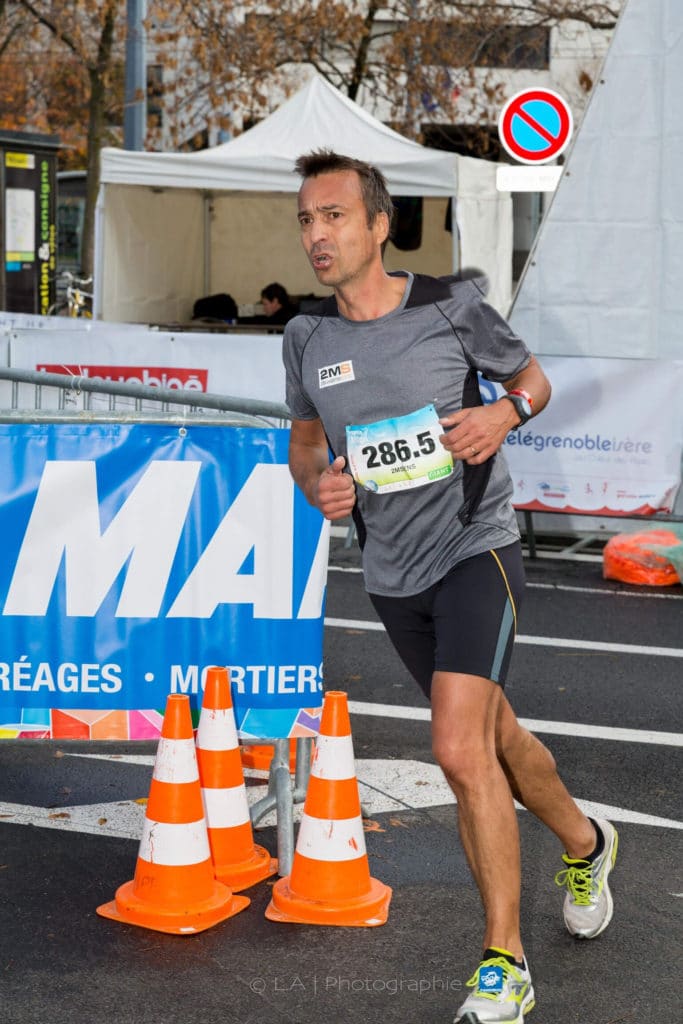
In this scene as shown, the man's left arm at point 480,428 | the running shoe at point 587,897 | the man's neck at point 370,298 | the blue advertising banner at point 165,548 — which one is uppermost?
the man's neck at point 370,298

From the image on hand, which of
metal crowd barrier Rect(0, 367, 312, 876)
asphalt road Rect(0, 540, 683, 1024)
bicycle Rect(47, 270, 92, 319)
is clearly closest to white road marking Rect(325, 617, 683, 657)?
asphalt road Rect(0, 540, 683, 1024)

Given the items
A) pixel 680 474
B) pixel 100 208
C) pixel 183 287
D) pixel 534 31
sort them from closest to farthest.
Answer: pixel 680 474, pixel 100 208, pixel 183 287, pixel 534 31

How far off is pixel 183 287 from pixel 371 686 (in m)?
12.2

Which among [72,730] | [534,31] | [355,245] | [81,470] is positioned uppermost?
[534,31]

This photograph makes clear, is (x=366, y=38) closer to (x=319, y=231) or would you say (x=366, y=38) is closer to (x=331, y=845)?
(x=319, y=231)

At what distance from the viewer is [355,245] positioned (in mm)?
4129

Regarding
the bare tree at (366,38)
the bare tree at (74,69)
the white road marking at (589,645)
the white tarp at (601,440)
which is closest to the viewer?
the white road marking at (589,645)

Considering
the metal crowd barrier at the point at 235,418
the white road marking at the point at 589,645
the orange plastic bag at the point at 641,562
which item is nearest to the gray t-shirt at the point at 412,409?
the metal crowd barrier at the point at 235,418

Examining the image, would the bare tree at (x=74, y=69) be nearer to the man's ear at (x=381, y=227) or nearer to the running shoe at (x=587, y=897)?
the man's ear at (x=381, y=227)

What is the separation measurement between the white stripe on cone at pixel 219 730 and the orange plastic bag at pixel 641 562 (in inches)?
230

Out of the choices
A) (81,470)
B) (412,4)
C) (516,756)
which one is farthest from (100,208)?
(516,756)

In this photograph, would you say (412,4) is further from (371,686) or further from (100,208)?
(371,686)

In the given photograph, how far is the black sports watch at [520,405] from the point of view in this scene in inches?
160

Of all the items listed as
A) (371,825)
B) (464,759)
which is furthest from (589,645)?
(464,759)
